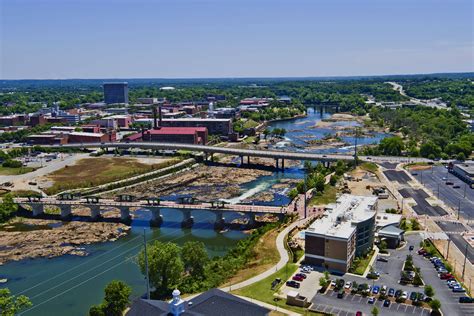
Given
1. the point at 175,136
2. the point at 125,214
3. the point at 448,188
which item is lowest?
the point at 125,214

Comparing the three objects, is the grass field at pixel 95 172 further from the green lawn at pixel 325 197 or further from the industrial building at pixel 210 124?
the green lawn at pixel 325 197

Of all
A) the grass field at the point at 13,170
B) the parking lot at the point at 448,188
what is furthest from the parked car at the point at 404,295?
the grass field at the point at 13,170

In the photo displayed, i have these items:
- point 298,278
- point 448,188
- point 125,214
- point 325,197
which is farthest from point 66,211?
point 448,188

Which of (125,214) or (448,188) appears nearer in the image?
(125,214)

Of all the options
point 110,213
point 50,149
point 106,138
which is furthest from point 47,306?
point 106,138

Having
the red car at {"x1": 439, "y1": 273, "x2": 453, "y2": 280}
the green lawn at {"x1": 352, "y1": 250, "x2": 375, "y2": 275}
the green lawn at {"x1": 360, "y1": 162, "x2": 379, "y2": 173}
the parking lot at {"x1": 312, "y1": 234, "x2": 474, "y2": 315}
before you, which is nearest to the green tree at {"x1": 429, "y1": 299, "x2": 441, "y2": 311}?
the parking lot at {"x1": 312, "y1": 234, "x2": 474, "y2": 315}

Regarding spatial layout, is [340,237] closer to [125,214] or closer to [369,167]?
[125,214]

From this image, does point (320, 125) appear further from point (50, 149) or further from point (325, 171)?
point (50, 149)
